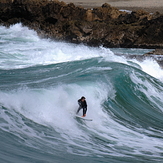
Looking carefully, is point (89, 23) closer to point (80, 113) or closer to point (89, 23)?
point (89, 23)

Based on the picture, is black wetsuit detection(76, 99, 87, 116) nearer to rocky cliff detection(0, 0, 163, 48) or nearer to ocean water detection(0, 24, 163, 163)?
ocean water detection(0, 24, 163, 163)

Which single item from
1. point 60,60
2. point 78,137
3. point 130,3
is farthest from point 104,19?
point 78,137

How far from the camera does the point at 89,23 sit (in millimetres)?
32469

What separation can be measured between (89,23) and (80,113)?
76.8 ft

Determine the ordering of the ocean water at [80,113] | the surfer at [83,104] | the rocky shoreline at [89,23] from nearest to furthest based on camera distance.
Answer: the ocean water at [80,113]
the surfer at [83,104]
the rocky shoreline at [89,23]

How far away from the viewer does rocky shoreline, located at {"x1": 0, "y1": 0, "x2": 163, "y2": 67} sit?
28891 millimetres

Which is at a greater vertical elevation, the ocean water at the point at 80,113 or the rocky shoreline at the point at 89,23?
the rocky shoreline at the point at 89,23

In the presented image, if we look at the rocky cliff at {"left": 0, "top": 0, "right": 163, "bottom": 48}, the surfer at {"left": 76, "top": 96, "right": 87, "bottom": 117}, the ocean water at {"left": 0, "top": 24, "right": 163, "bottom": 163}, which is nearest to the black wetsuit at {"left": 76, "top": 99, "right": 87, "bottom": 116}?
the surfer at {"left": 76, "top": 96, "right": 87, "bottom": 117}

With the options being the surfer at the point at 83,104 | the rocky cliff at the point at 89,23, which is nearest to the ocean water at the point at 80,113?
the surfer at the point at 83,104

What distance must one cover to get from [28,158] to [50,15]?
29.9 m

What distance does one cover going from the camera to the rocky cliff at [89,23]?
2892 cm

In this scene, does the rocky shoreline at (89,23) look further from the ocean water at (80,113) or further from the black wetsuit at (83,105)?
the black wetsuit at (83,105)

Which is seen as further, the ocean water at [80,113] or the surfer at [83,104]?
the surfer at [83,104]

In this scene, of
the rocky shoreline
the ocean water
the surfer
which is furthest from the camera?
the rocky shoreline
